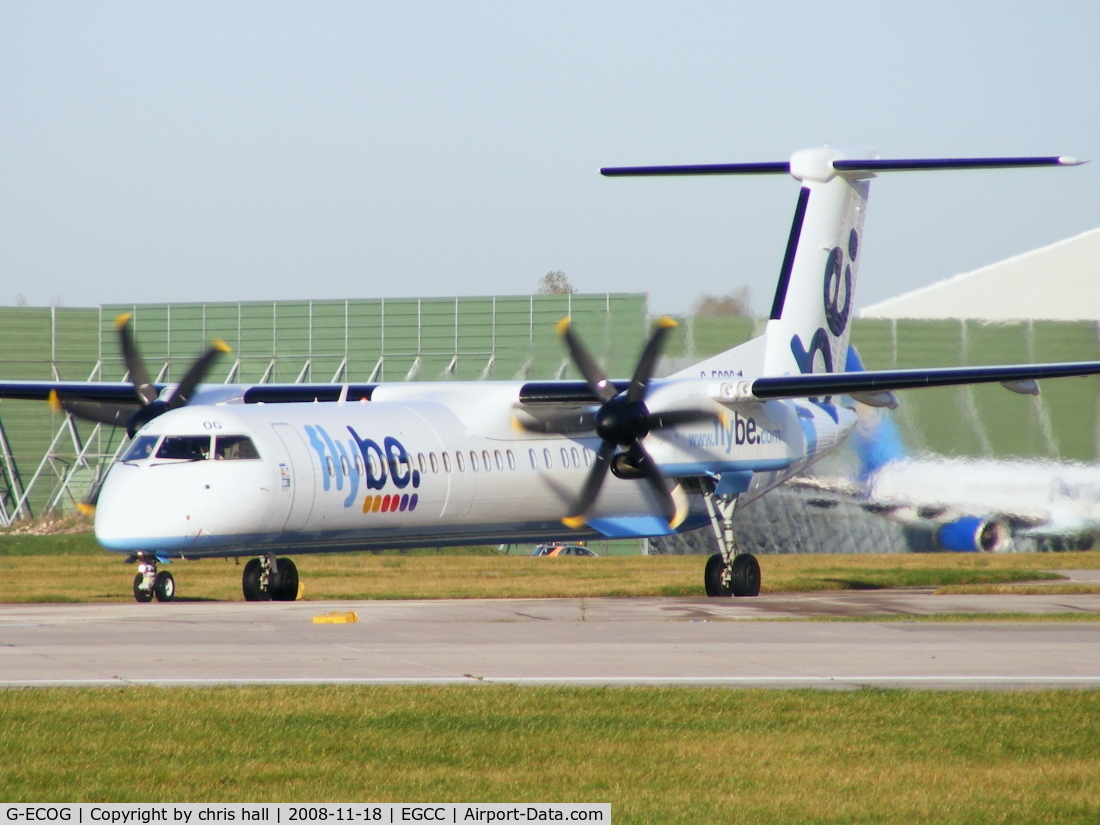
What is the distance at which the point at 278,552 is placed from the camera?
20656mm

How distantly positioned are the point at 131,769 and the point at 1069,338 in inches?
1386

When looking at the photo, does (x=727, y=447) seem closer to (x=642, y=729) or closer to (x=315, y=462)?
(x=315, y=462)

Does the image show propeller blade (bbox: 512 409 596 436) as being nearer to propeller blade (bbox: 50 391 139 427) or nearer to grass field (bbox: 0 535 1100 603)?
grass field (bbox: 0 535 1100 603)

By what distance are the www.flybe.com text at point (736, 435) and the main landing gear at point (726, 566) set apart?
92cm

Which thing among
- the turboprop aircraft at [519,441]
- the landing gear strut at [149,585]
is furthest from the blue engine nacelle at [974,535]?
the landing gear strut at [149,585]

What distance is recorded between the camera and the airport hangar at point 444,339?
39438 millimetres

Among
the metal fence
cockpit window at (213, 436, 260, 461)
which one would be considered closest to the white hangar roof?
the metal fence

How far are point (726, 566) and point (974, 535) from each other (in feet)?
41.1

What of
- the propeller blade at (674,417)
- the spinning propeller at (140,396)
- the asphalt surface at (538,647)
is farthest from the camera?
the spinning propeller at (140,396)

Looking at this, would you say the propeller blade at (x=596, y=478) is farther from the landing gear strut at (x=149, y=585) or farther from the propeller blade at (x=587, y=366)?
the landing gear strut at (x=149, y=585)

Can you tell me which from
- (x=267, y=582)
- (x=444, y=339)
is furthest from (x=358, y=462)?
(x=444, y=339)

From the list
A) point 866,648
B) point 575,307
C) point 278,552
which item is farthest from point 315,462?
point 575,307

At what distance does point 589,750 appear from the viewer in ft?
29.1

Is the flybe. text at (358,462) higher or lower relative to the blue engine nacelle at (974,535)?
higher
